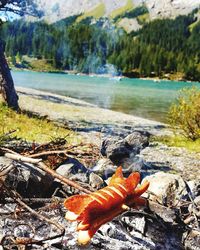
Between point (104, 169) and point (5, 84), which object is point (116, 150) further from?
point (5, 84)

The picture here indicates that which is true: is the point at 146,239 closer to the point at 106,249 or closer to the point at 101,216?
the point at 106,249

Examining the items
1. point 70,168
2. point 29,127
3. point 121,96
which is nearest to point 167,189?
point 70,168

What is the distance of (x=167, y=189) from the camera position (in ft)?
25.0

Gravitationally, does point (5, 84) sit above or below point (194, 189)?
above

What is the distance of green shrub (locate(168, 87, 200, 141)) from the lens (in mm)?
17344

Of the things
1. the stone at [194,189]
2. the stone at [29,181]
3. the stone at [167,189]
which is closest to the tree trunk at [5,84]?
the stone at [167,189]

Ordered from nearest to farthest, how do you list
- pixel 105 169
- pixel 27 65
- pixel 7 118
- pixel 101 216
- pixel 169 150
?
pixel 101 216, pixel 105 169, pixel 169 150, pixel 7 118, pixel 27 65

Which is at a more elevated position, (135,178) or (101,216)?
(135,178)

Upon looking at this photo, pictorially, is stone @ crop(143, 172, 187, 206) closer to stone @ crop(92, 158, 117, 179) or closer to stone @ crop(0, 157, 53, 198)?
stone @ crop(92, 158, 117, 179)

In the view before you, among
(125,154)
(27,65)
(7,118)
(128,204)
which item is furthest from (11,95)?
(27,65)

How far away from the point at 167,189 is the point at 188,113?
1039cm

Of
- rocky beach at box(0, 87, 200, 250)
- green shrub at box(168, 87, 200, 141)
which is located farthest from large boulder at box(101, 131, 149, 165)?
green shrub at box(168, 87, 200, 141)

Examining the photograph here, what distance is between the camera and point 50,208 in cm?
562

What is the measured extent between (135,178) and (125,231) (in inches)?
148
